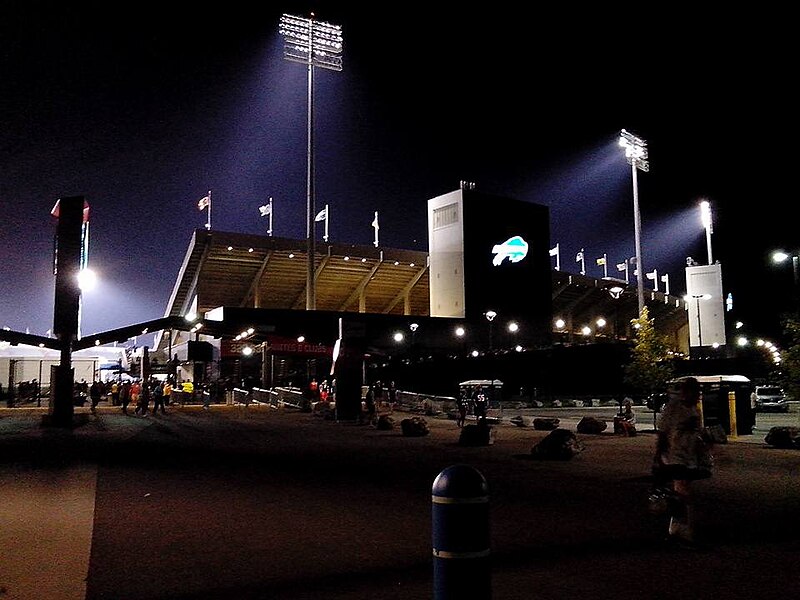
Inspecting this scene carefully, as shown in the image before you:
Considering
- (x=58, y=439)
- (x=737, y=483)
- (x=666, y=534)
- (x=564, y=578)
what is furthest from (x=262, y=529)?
(x=58, y=439)

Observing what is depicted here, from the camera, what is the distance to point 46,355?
81.4m

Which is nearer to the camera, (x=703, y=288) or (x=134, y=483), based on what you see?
(x=134, y=483)

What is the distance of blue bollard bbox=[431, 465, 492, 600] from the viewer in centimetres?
429

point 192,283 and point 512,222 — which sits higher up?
point 512,222

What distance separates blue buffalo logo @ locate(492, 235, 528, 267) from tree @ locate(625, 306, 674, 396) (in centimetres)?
3471

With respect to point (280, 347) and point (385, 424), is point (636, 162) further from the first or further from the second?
point (280, 347)

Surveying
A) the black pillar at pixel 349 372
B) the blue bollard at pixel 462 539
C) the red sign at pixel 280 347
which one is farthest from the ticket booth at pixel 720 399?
the red sign at pixel 280 347

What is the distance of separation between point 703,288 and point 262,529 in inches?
2438

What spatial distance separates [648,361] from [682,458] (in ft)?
77.2

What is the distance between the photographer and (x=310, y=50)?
48.4 meters

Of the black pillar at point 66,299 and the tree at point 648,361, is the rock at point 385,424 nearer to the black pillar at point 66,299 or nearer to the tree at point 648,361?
the tree at point 648,361

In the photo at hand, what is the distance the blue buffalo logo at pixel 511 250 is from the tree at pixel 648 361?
3471cm

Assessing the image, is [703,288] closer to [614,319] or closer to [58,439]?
[614,319]

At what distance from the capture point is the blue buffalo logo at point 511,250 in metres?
65.6
